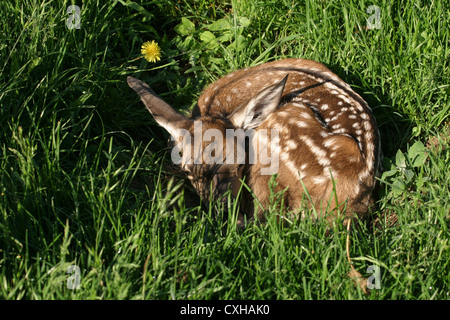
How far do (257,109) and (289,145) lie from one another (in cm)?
36

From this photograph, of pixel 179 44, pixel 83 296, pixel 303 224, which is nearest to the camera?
pixel 83 296

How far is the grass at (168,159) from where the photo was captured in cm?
287

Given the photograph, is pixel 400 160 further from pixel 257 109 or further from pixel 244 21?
pixel 244 21

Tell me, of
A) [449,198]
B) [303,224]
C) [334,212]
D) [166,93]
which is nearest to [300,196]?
[334,212]

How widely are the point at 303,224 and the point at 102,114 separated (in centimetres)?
180

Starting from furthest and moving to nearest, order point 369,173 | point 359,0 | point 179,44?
point 179,44, point 359,0, point 369,173

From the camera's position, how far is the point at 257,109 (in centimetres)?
398

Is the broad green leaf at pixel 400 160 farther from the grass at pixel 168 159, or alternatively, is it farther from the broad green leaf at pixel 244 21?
the broad green leaf at pixel 244 21

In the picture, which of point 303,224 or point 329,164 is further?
point 329,164

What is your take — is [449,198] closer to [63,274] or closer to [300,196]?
[300,196]

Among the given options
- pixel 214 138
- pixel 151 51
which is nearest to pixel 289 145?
pixel 214 138

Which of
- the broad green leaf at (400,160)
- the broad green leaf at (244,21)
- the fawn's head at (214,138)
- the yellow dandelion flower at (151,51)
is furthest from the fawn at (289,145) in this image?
the broad green leaf at (244,21)

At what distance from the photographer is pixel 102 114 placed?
4.22 metres

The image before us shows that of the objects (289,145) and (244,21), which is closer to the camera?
(289,145)
